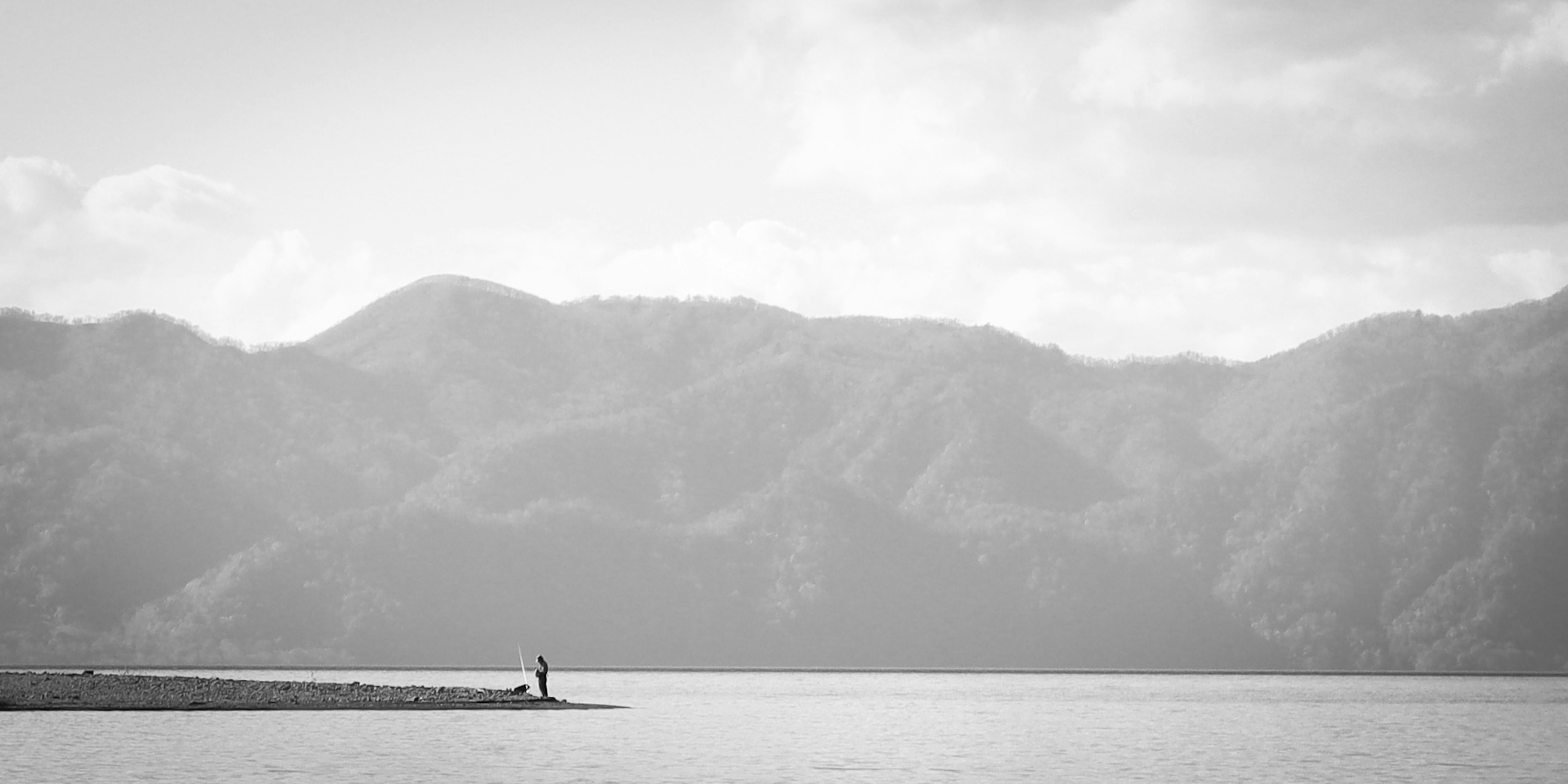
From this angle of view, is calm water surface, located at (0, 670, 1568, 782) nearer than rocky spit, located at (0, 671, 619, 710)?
Yes

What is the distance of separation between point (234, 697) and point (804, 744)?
45.4 meters

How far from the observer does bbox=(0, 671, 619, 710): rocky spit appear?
105875 millimetres

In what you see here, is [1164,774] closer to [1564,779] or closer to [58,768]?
[1564,779]

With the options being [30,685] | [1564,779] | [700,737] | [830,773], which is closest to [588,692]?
[30,685]

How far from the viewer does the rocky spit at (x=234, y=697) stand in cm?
10588

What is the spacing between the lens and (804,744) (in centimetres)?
8969

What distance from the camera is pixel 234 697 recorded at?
381 ft

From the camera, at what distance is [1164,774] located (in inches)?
2940

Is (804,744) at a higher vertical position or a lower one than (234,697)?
lower

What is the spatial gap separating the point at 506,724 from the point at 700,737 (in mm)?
11186

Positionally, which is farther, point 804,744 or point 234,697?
point 234,697

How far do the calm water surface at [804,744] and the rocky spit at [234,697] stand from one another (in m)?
2.56

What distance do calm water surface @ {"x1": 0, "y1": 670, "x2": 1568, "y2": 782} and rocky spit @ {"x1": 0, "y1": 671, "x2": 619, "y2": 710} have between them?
2.56 m

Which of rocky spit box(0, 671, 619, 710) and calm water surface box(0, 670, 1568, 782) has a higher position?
rocky spit box(0, 671, 619, 710)
